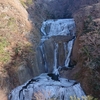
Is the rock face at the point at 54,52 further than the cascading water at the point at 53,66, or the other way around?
the rock face at the point at 54,52

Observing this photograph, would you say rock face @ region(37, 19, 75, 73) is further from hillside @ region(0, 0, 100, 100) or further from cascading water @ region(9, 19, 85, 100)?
hillside @ region(0, 0, 100, 100)

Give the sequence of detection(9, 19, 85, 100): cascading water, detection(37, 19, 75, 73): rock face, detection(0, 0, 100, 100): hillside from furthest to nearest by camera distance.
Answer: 1. detection(37, 19, 75, 73): rock face
2. detection(0, 0, 100, 100): hillside
3. detection(9, 19, 85, 100): cascading water

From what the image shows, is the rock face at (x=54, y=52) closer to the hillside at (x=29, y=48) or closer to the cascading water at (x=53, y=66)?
the cascading water at (x=53, y=66)

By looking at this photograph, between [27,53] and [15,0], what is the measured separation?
981 centimetres

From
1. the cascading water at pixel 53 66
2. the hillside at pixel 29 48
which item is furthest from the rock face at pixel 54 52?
the hillside at pixel 29 48

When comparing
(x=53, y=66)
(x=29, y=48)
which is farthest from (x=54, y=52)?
(x=29, y=48)

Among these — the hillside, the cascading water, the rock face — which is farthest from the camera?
the rock face

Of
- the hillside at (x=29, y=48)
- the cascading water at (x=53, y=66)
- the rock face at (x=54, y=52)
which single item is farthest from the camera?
the rock face at (x=54, y=52)

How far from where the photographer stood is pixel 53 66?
68.7 ft

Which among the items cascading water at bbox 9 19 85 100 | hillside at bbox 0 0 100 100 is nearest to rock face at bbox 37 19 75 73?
cascading water at bbox 9 19 85 100

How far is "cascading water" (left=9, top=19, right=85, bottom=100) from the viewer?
15811mm

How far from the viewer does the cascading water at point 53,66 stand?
15.8 metres

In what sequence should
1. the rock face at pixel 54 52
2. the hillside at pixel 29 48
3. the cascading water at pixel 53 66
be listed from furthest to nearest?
the rock face at pixel 54 52, the hillside at pixel 29 48, the cascading water at pixel 53 66

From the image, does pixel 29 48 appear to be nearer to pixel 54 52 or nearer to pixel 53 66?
pixel 54 52
